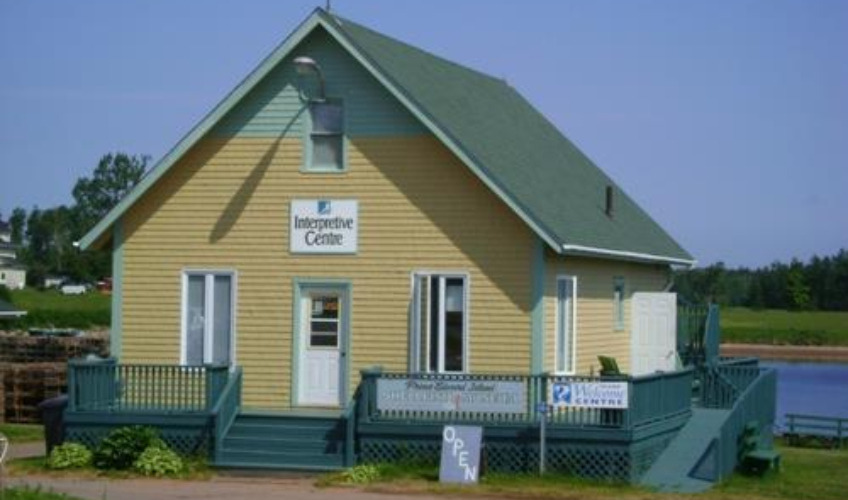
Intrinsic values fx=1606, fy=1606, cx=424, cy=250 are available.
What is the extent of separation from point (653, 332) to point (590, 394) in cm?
885

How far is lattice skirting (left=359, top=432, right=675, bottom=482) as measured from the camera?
24547 mm

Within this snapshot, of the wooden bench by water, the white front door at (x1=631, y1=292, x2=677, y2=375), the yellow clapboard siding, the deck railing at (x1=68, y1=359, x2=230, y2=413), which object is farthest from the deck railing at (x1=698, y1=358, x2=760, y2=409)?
the wooden bench by water

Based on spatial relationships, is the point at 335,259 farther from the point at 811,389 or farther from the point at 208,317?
the point at 811,389

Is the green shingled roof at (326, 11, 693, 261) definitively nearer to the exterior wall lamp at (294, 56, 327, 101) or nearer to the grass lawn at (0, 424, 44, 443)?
the exterior wall lamp at (294, 56, 327, 101)

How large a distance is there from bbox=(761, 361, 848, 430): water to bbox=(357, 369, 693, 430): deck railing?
25894 millimetres

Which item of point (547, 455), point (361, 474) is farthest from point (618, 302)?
point (361, 474)

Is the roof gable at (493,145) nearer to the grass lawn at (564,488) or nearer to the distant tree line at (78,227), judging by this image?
the grass lawn at (564,488)

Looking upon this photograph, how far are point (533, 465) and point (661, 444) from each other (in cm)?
281

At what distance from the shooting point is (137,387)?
27.2m

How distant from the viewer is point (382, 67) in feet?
89.2

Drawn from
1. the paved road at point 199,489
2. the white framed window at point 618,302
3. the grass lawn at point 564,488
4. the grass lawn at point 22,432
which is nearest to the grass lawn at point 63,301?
the grass lawn at point 22,432

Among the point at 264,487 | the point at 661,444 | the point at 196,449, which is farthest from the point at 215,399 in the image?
the point at 661,444

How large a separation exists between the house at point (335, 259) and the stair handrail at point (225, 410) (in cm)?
5

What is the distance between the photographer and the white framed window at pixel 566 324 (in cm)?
2786
